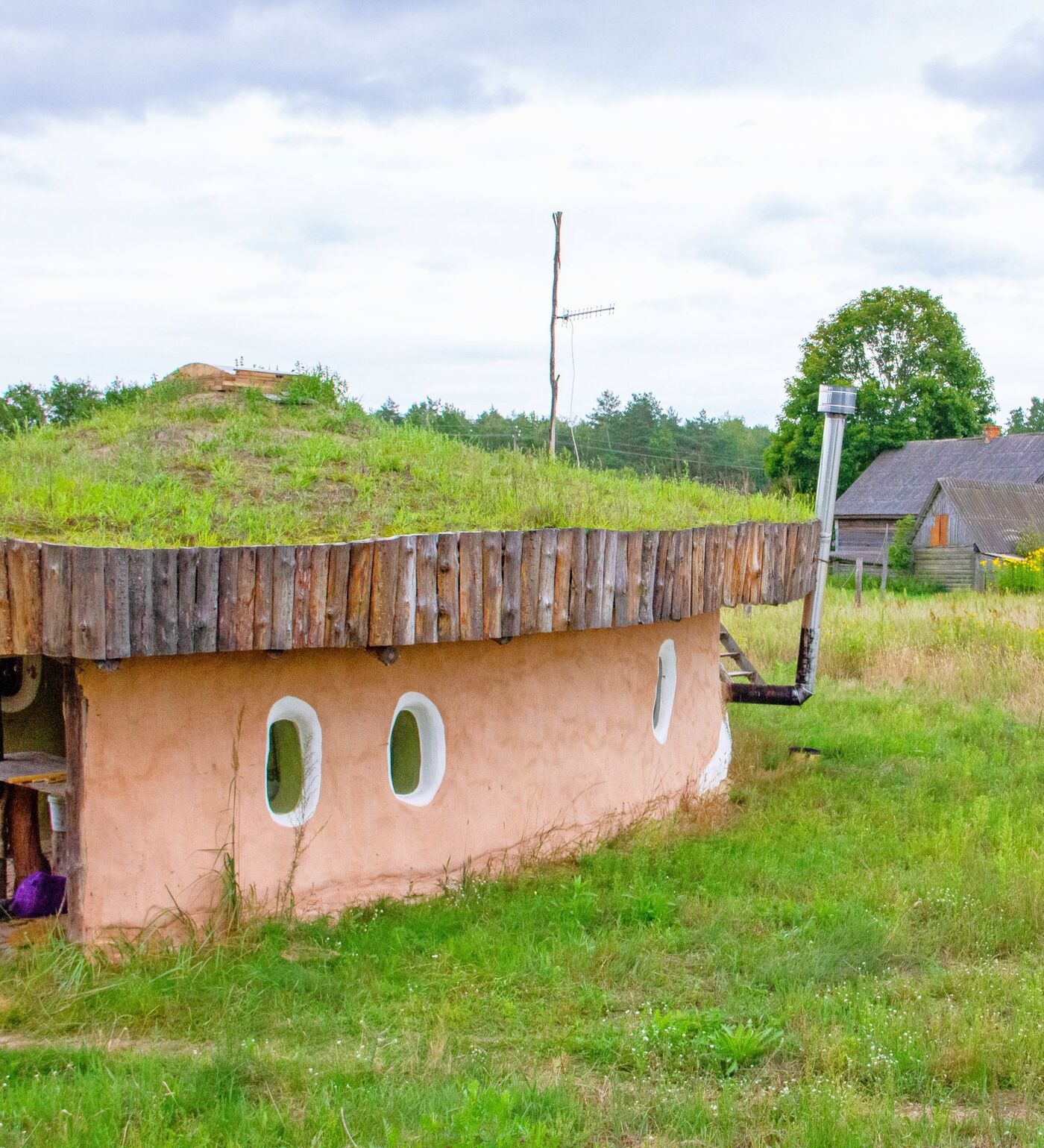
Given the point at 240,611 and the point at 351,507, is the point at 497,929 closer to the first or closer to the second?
the point at 240,611

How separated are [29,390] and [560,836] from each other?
36.4 feet

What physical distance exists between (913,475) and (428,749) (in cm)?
3648

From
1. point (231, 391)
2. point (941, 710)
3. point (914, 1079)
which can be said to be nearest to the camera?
point (914, 1079)

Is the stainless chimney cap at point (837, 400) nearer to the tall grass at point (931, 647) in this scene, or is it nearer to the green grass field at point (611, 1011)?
Result: the green grass field at point (611, 1011)

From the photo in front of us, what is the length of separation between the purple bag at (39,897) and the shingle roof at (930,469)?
35050mm

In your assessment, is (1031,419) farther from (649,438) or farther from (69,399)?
(69,399)

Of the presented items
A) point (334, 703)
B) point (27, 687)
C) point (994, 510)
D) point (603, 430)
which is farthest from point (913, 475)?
point (334, 703)

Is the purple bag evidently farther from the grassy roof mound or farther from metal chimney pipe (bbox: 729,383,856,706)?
metal chimney pipe (bbox: 729,383,856,706)

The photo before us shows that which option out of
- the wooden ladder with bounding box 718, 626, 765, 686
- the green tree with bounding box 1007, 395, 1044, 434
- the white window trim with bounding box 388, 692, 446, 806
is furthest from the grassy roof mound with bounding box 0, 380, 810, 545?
the green tree with bounding box 1007, 395, 1044, 434

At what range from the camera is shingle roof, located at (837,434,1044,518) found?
38503 millimetres

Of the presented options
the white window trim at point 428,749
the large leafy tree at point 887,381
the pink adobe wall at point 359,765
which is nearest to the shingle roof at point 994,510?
the large leafy tree at point 887,381

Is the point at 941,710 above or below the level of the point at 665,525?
below

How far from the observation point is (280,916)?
551cm

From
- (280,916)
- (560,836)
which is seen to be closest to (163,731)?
(280,916)
